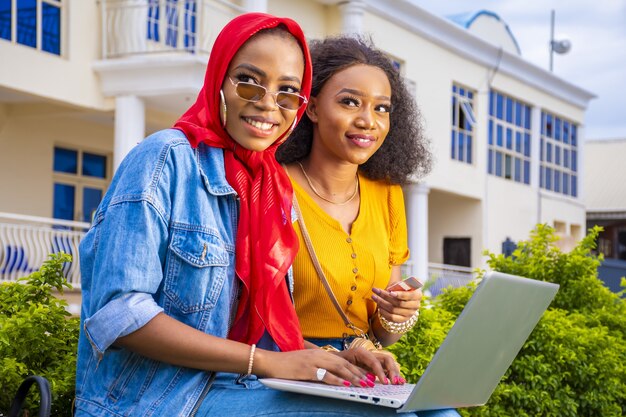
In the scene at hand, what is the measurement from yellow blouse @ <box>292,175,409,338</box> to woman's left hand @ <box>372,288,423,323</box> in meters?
0.14

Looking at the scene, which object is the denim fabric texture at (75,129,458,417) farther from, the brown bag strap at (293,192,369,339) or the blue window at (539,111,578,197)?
the blue window at (539,111,578,197)

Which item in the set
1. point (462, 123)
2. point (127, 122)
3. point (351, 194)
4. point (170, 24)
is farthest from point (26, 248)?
point (462, 123)

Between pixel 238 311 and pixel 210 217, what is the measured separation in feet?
0.89

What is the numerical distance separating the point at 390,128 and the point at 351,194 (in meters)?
0.35

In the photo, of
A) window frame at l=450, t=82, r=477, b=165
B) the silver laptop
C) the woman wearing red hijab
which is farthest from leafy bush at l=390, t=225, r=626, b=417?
window frame at l=450, t=82, r=477, b=165

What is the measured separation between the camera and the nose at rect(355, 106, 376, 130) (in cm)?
325

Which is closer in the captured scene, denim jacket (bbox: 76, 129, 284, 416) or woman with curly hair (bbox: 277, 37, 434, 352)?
denim jacket (bbox: 76, 129, 284, 416)

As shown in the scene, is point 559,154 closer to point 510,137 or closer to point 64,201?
point 510,137

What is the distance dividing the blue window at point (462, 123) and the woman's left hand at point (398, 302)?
20.7m

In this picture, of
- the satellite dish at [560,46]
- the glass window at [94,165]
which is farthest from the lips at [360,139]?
the satellite dish at [560,46]

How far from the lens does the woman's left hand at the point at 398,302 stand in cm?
301

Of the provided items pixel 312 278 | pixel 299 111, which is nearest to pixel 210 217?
pixel 299 111

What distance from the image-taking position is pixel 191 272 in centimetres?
234

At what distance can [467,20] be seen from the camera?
2514cm
